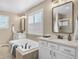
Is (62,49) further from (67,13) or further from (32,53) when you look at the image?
(32,53)

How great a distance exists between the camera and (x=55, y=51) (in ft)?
7.24

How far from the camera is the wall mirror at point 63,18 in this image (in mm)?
2420

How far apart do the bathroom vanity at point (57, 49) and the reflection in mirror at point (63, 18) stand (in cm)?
42

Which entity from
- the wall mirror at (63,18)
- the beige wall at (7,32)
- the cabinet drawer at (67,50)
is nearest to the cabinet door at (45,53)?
the cabinet drawer at (67,50)

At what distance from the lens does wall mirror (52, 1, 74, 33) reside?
95.3 inches

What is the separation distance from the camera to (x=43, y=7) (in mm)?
3775

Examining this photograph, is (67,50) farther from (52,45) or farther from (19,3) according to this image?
(19,3)

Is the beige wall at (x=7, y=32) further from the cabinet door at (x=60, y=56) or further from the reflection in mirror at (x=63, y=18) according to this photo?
the cabinet door at (x=60, y=56)

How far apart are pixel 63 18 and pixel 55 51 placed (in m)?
0.91

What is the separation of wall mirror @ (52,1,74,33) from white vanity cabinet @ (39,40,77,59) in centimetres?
54

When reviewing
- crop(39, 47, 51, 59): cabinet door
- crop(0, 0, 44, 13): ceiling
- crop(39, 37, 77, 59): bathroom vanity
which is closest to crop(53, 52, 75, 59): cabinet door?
crop(39, 37, 77, 59): bathroom vanity

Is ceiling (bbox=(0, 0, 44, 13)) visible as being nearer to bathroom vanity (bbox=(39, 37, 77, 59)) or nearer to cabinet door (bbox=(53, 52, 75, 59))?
bathroom vanity (bbox=(39, 37, 77, 59))

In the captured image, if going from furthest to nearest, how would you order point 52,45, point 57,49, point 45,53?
point 45,53, point 52,45, point 57,49

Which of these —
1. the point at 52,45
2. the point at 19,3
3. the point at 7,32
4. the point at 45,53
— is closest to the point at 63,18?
the point at 52,45
